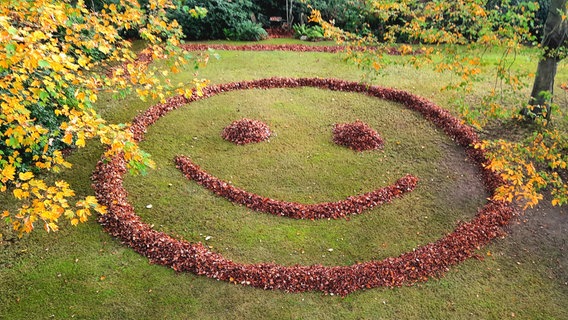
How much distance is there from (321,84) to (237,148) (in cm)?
447

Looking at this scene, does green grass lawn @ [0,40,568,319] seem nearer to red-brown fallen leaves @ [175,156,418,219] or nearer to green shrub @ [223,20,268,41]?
red-brown fallen leaves @ [175,156,418,219]

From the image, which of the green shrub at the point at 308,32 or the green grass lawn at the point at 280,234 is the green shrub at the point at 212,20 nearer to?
the green shrub at the point at 308,32

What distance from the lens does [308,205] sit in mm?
8602

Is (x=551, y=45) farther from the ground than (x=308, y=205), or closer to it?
farther from the ground

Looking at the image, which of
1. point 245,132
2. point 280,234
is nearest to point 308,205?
point 280,234

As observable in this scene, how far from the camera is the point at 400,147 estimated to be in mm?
10438

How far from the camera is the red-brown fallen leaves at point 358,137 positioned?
10367 mm

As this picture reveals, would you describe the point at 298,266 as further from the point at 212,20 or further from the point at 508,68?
the point at 212,20

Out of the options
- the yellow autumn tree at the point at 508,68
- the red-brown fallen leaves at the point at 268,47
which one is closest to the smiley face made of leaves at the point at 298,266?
the yellow autumn tree at the point at 508,68

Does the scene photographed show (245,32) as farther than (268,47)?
Yes

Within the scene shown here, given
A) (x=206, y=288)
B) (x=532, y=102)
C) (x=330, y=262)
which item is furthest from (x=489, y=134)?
(x=206, y=288)

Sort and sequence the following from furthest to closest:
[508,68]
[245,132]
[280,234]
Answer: [245,132]
[508,68]
[280,234]

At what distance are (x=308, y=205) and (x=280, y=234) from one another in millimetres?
983

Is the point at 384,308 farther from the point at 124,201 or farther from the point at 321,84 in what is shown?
the point at 321,84
